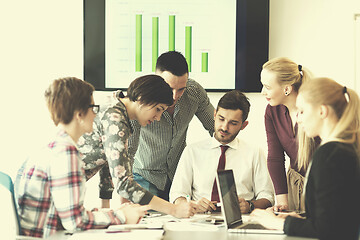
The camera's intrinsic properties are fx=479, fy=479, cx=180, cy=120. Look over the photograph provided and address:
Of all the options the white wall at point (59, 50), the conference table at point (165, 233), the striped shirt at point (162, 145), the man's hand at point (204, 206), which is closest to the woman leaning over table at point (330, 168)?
the conference table at point (165, 233)

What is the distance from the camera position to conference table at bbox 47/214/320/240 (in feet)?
5.35

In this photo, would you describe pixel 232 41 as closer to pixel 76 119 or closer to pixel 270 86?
pixel 270 86

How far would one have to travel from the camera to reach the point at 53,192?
5.39 ft

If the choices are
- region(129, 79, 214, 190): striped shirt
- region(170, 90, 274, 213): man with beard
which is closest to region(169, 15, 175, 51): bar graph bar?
region(129, 79, 214, 190): striped shirt

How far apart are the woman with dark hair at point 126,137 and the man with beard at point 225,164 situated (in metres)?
0.32

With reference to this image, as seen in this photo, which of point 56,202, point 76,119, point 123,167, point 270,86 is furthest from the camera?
point 270,86

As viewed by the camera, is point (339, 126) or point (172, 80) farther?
point (172, 80)

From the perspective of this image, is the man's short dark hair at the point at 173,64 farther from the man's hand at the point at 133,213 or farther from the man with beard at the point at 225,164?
the man's hand at the point at 133,213

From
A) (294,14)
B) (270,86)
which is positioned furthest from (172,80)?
(294,14)

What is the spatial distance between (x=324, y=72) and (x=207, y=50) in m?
0.87

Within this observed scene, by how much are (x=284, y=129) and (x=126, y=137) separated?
3.03ft

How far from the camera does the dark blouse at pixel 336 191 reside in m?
1.54

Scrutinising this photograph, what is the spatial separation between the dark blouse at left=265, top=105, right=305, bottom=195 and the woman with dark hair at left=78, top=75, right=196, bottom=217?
0.60 meters

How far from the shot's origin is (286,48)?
11.5ft
